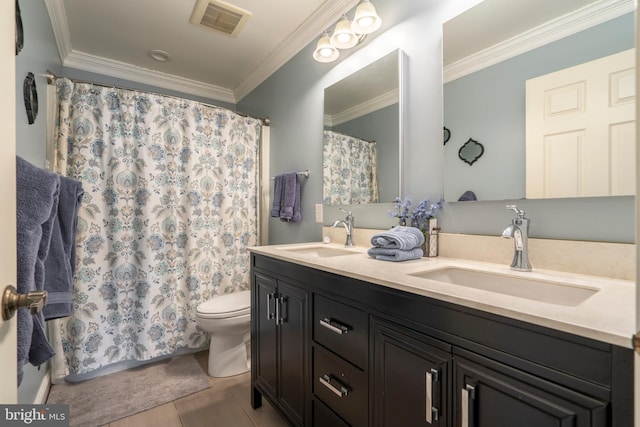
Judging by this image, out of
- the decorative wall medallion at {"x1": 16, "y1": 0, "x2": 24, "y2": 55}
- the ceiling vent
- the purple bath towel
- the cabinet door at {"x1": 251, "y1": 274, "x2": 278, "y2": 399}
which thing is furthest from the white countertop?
the ceiling vent

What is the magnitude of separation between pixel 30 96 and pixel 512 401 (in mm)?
2149

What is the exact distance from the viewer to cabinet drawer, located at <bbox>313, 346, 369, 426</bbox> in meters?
1.02

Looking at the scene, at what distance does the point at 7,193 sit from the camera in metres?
0.59

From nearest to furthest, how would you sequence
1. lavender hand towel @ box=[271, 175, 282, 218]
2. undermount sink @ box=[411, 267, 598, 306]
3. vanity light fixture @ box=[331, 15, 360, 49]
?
undermount sink @ box=[411, 267, 598, 306] → vanity light fixture @ box=[331, 15, 360, 49] → lavender hand towel @ box=[271, 175, 282, 218]

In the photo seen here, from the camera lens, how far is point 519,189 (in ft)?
3.61

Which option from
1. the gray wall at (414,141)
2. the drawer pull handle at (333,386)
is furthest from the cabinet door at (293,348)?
the gray wall at (414,141)

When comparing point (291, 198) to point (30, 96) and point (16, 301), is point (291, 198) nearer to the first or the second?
point (30, 96)

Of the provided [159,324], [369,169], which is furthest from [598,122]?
[159,324]

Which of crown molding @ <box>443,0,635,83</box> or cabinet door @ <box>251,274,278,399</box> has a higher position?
crown molding @ <box>443,0,635,83</box>

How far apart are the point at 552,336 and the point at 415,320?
1.06ft

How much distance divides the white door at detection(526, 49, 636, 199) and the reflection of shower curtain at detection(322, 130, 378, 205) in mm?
783

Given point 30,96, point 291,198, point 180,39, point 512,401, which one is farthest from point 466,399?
point 180,39

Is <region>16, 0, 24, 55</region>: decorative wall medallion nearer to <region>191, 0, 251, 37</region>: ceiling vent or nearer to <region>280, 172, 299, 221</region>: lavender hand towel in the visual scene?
<region>191, 0, 251, 37</region>: ceiling vent

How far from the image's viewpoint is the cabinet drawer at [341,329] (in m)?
1.01
